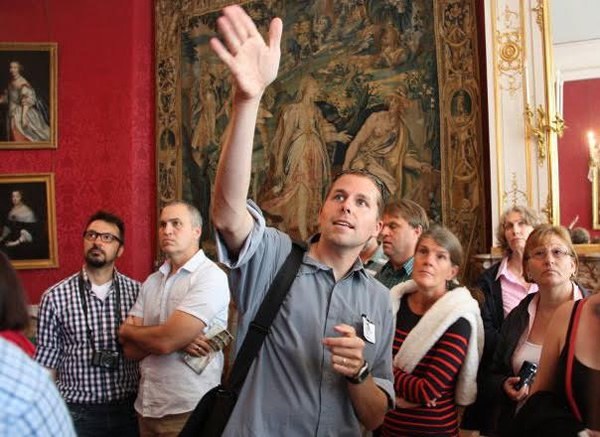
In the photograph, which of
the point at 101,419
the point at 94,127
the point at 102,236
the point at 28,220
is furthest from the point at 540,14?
the point at 28,220

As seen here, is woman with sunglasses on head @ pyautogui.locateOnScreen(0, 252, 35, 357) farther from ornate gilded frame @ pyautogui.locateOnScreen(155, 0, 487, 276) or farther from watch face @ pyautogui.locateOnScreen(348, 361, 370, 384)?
ornate gilded frame @ pyautogui.locateOnScreen(155, 0, 487, 276)

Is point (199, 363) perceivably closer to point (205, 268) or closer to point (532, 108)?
point (205, 268)

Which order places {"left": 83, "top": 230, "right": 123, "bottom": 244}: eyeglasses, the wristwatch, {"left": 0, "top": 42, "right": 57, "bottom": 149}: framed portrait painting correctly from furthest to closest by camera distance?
{"left": 0, "top": 42, "right": 57, "bottom": 149}: framed portrait painting
{"left": 83, "top": 230, "right": 123, "bottom": 244}: eyeglasses
the wristwatch

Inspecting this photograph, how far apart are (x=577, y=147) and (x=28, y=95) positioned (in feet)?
20.6

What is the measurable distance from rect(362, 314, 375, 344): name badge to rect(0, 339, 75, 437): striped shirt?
3.24 ft

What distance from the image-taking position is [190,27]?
25.4 ft

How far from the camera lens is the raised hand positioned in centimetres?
168

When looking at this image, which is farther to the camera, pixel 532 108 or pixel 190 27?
pixel 190 27

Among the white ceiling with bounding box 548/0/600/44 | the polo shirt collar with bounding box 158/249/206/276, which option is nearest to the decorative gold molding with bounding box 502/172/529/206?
the white ceiling with bounding box 548/0/600/44

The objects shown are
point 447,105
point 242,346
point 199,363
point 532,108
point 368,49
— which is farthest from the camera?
point 368,49

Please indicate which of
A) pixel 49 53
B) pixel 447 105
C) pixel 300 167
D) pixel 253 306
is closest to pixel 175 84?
pixel 49 53

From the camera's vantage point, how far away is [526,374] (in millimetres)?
2697

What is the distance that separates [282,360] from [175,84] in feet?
20.8

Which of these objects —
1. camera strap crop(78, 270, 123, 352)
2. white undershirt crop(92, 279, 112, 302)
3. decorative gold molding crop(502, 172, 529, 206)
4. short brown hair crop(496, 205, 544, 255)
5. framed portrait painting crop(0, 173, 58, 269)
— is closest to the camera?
camera strap crop(78, 270, 123, 352)
